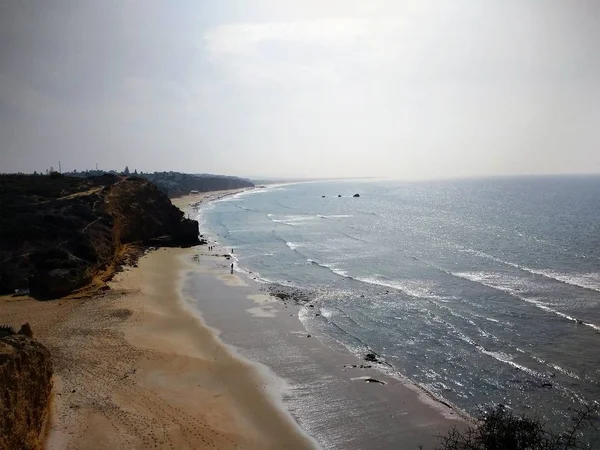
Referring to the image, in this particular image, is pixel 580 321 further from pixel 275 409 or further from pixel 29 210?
pixel 29 210

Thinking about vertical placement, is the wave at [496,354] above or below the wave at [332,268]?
below

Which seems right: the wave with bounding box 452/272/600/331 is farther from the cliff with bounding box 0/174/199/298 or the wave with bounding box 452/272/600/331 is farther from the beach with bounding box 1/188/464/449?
the cliff with bounding box 0/174/199/298

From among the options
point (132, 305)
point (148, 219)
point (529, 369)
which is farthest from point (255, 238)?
point (529, 369)

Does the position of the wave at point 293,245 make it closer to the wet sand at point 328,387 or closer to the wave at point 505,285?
the wave at point 505,285

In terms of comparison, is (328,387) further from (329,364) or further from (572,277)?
(572,277)

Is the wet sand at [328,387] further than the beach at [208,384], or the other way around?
the wet sand at [328,387]

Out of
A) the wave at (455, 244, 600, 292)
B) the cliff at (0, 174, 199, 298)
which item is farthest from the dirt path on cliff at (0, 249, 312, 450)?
the wave at (455, 244, 600, 292)

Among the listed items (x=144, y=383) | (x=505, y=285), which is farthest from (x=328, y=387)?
(x=505, y=285)

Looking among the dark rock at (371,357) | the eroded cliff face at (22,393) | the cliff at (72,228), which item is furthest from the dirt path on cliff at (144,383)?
the dark rock at (371,357)
